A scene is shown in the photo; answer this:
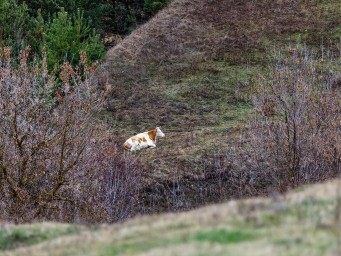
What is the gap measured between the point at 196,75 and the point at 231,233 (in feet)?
119

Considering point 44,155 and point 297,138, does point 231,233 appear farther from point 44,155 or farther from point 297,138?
point 297,138

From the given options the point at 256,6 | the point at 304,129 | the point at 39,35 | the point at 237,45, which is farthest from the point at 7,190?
the point at 256,6

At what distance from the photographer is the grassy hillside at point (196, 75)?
3231 cm

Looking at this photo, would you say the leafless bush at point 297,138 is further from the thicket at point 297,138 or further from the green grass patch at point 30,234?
the green grass patch at point 30,234

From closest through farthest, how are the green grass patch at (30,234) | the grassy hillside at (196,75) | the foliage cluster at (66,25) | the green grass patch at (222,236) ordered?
1. the green grass patch at (222,236)
2. the green grass patch at (30,234)
3. the grassy hillside at (196,75)
4. the foliage cluster at (66,25)

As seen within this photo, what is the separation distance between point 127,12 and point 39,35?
596 inches

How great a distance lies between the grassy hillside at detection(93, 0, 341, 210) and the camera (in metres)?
32.3

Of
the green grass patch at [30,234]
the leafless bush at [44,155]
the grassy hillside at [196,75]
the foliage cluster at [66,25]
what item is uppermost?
the green grass patch at [30,234]

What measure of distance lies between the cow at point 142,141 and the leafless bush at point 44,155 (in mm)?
12429

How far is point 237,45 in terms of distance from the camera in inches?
1821

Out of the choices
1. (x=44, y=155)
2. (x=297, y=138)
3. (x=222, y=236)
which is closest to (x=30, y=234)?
(x=222, y=236)

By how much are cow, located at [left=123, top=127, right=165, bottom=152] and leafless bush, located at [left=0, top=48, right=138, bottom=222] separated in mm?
12429

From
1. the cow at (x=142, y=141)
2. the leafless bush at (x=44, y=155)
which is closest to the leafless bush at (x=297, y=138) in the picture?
the leafless bush at (x=44, y=155)

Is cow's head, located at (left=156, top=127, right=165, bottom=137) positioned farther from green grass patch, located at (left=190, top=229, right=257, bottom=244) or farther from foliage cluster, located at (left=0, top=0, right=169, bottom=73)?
green grass patch, located at (left=190, top=229, right=257, bottom=244)
